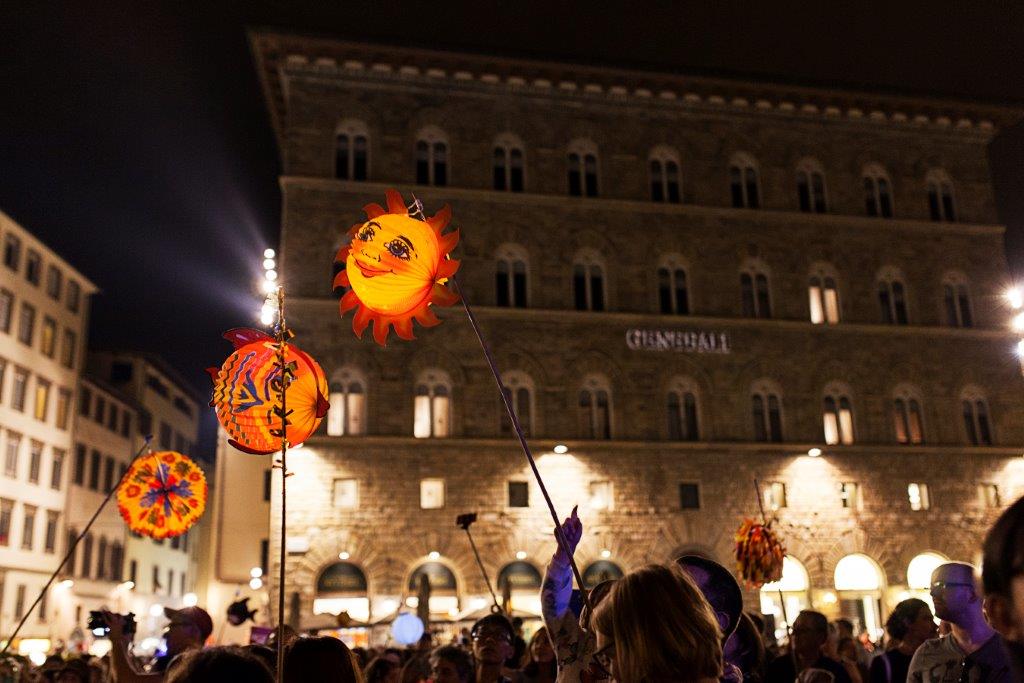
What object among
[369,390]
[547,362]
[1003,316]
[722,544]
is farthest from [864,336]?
[369,390]

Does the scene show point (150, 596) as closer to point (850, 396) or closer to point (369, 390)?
point (369, 390)

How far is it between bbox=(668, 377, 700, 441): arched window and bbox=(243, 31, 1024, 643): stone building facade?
0.07 metres

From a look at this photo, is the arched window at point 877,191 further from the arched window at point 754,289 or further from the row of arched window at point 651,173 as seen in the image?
the arched window at point 754,289

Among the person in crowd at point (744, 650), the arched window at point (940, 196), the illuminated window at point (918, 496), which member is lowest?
the person in crowd at point (744, 650)

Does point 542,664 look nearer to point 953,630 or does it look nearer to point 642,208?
point 953,630

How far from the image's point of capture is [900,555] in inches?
1030

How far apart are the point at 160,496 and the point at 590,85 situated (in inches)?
766

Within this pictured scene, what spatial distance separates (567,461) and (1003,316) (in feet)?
45.0

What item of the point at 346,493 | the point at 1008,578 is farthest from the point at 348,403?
the point at 1008,578

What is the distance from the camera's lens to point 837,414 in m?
27.3

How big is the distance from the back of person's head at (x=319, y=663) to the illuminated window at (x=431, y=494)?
2109cm

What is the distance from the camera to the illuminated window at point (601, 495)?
2492 centimetres

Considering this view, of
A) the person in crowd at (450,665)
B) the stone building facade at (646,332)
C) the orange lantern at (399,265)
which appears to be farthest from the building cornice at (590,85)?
the person in crowd at (450,665)

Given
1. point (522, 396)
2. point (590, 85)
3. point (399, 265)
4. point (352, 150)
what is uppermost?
point (590, 85)
